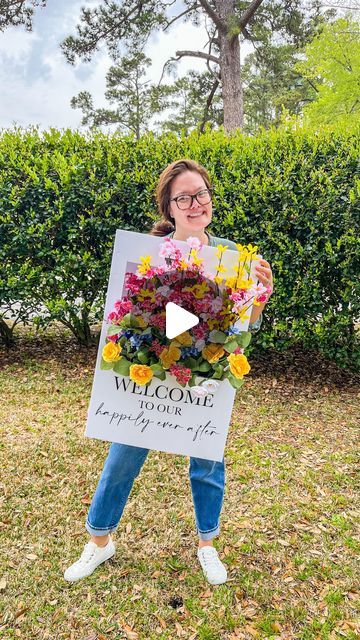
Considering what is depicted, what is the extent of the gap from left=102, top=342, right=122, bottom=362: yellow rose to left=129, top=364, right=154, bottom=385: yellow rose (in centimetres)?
8

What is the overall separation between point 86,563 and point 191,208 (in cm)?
175

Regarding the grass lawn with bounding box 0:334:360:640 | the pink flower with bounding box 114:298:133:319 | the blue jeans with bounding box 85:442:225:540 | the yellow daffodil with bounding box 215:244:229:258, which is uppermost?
the yellow daffodil with bounding box 215:244:229:258

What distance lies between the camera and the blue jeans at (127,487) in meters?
2.02

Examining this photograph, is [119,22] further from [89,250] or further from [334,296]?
[334,296]

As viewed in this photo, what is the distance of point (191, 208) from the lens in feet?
6.77

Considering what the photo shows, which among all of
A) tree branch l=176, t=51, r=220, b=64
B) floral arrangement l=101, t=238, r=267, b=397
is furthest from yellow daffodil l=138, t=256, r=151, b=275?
tree branch l=176, t=51, r=220, b=64

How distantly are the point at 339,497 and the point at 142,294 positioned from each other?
2097mm

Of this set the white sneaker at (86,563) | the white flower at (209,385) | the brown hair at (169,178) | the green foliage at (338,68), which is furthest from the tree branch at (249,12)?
the white sneaker at (86,563)

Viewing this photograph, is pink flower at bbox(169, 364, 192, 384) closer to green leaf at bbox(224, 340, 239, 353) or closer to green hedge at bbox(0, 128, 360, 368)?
green leaf at bbox(224, 340, 239, 353)

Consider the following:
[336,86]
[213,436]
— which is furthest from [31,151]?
[336,86]

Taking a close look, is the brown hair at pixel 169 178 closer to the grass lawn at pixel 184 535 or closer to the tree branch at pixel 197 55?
the grass lawn at pixel 184 535

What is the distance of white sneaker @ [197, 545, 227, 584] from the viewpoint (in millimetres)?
2275

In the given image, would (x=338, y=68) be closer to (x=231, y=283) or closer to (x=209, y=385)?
(x=231, y=283)

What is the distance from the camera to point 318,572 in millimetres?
2385
